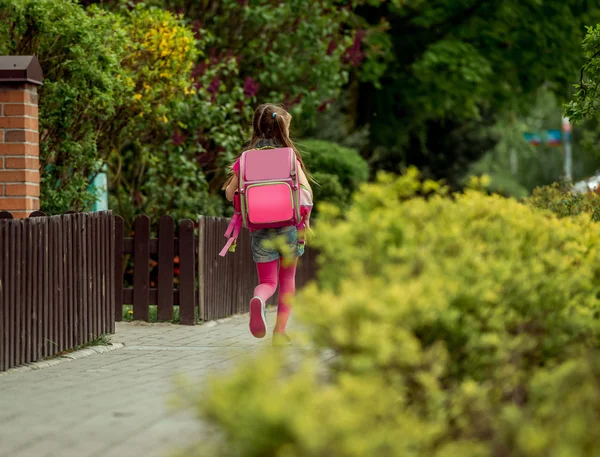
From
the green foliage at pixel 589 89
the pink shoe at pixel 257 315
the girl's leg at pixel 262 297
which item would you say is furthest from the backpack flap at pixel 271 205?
the green foliage at pixel 589 89

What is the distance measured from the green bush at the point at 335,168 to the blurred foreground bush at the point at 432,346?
11994 millimetres

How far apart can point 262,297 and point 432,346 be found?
4.36m

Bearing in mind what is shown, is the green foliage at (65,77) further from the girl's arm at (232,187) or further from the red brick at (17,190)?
the girl's arm at (232,187)

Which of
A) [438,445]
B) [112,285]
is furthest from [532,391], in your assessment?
[112,285]

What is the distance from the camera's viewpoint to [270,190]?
8.45 meters

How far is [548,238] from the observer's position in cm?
547

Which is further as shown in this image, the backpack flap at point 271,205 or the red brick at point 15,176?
the red brick at point 15,176

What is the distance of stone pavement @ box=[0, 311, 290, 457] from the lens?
4.98 m

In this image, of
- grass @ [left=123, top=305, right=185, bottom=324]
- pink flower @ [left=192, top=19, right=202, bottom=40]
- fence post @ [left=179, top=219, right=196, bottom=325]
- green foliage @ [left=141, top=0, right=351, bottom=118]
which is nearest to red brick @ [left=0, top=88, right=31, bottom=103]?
fence post @ [left=179, top=219, right=196, bottom=325]

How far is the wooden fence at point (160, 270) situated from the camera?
11602 mm

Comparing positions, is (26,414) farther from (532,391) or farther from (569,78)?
(569,78)

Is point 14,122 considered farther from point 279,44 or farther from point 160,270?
point 279,44

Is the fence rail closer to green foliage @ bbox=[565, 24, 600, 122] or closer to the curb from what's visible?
the curb

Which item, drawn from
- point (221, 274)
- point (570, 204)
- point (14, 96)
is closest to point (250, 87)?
point (221, 274)
